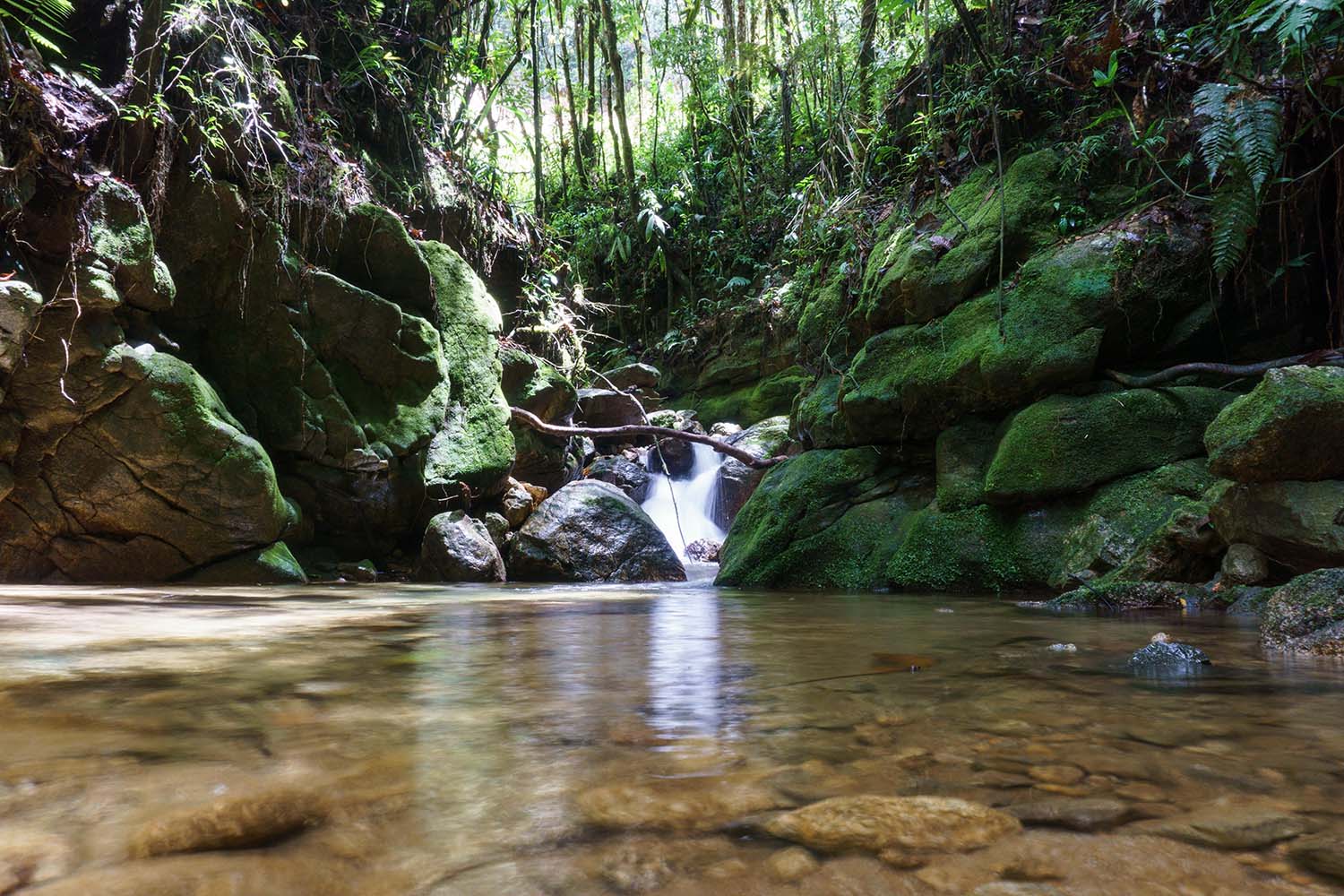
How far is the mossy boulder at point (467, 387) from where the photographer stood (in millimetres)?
8484

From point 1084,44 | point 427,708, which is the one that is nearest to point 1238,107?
point 1084,44

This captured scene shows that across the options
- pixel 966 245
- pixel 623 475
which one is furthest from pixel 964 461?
pixel 623 475

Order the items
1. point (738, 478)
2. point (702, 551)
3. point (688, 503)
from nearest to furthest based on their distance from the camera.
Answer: point (702, 551) < point (738, 478) < point (688, 503)

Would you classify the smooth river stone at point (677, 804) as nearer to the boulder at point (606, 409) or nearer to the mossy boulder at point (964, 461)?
the mossy boulder at point (964, 461)

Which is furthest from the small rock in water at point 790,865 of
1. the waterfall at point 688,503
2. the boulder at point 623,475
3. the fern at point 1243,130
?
the boulder at point 623,475

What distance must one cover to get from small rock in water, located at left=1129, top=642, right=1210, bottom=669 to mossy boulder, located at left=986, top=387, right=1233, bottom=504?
129 inches

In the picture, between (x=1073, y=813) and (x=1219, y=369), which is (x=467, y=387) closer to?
(x=1219, y=369)

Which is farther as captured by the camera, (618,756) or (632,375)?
(632,375)

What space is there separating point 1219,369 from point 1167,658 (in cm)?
393

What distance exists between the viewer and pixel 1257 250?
17.9ft

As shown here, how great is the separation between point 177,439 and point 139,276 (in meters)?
1.33

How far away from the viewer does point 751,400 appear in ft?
48.8

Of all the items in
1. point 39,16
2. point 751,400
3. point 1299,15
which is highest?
point 39,16

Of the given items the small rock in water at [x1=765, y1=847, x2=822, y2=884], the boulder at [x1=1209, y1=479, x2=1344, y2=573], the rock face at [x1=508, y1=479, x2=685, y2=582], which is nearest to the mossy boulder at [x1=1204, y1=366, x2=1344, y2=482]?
the boulder at [x1=1209, y1=479, x2=1344, y2=573]
